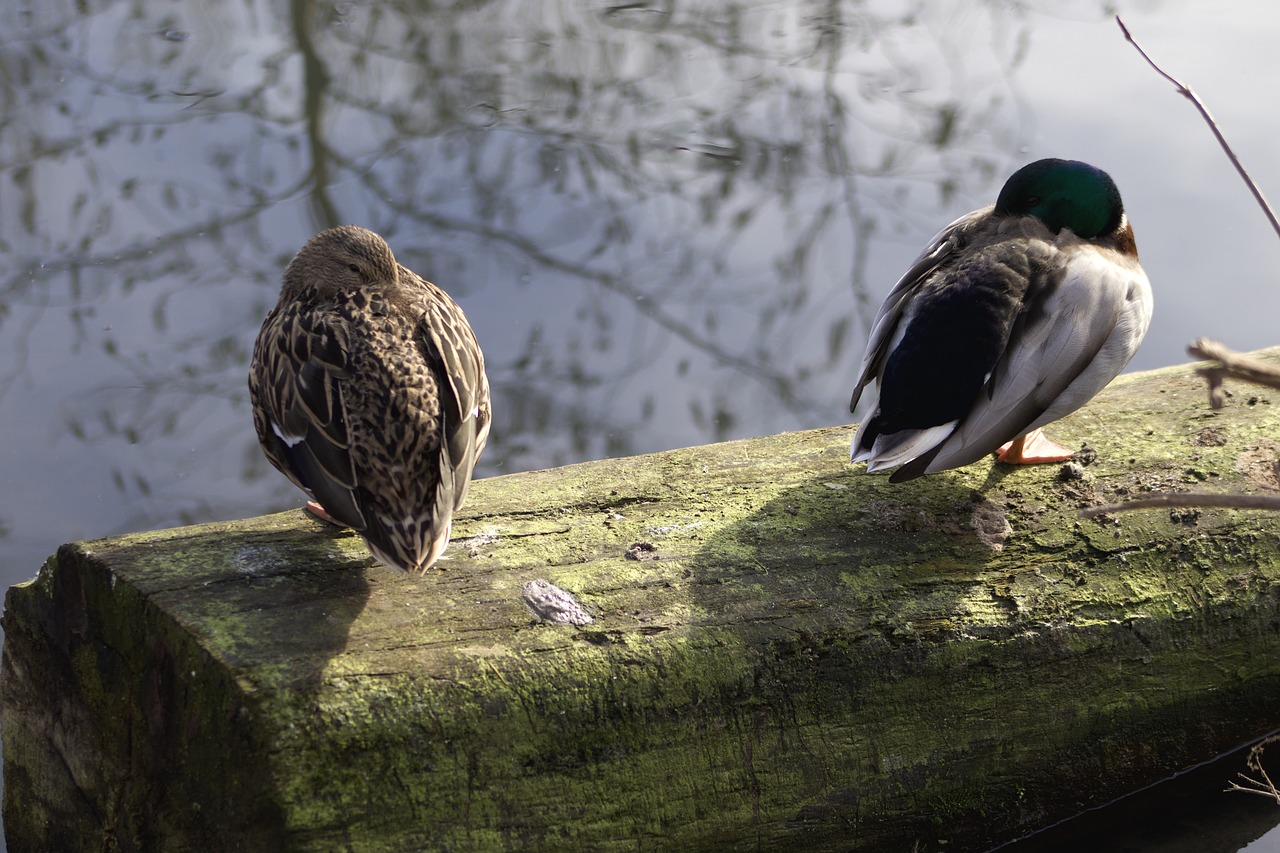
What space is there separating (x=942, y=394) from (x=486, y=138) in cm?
418

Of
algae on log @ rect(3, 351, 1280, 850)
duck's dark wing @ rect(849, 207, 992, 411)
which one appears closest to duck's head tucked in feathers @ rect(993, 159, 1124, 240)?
duck's dark wing @ rect(849, 207, 992, 411)

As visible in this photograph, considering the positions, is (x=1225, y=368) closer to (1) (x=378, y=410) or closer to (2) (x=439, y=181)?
(1) (x=378, y=410)

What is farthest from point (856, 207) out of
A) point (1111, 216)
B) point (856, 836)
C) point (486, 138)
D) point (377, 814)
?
point (377, 814)

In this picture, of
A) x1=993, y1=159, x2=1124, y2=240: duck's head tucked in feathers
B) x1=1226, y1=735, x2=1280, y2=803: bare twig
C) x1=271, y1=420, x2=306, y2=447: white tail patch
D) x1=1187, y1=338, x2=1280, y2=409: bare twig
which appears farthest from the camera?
x1=993, y1=159, x2=1124, y2=240: duck's head tucked in feathers

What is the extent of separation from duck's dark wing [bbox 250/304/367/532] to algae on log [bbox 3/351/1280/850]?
0.55ft

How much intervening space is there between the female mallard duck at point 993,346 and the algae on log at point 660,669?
17 centimetres

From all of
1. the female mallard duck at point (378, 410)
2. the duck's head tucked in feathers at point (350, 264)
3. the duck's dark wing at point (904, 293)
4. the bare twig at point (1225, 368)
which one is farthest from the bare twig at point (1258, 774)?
the duck's head tucked in feathers at point (350, 264)

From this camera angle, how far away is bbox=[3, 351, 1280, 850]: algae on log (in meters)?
2.12

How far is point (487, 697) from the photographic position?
216 cm

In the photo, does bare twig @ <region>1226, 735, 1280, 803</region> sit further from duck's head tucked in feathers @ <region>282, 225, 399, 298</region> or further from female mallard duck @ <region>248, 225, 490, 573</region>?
duck's head tucked in feathers @ <region>282, 225, 399, 298</region>

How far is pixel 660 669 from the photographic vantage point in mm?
2285

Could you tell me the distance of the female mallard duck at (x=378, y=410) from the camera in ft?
7.78

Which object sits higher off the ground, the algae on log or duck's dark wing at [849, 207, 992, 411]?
duck's dark wing at [849, 207, 992, 411]

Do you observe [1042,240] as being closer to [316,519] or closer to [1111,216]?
[1111,216]
